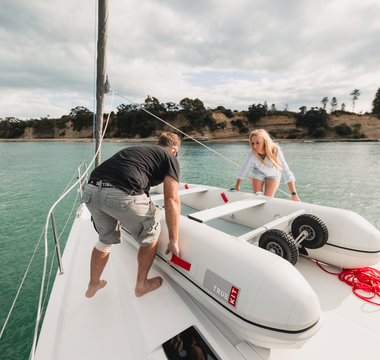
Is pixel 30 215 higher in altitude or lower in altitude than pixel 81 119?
lower

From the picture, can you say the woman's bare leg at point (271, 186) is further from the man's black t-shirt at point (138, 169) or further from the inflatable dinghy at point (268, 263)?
the man's black t-shirt at point (138, 169)

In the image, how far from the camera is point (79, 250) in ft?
8.21

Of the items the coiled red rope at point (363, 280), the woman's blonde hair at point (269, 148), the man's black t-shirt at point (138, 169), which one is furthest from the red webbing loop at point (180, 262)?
the woman's blonde hair at point (269, 148)

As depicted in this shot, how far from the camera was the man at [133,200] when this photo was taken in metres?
1.42

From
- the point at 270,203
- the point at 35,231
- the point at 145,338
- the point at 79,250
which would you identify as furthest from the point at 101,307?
the point at 35,231

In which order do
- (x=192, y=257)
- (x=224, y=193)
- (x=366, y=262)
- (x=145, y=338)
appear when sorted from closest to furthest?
(x=145, y=338) → (x=192, y=257) → (x=366, y=262) → (x=224, y=193)

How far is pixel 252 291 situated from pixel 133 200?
957 millimetres

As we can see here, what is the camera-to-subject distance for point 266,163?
3.08m

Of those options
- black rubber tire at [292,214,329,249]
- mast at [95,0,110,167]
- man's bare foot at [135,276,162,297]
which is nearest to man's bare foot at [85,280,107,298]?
man's bare foot at [135,276,162,297]

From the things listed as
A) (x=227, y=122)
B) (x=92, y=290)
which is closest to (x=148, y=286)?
(x=92, y=290)

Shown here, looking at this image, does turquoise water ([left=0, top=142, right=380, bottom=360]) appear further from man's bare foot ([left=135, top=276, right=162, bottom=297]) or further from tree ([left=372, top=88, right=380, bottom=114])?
tree ([left=372, top=88, right=380, bottom=114])

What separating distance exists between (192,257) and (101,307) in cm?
85

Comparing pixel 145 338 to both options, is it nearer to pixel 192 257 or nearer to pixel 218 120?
pixel 192 257

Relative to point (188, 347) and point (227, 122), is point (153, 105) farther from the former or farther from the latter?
point (188, 347)
